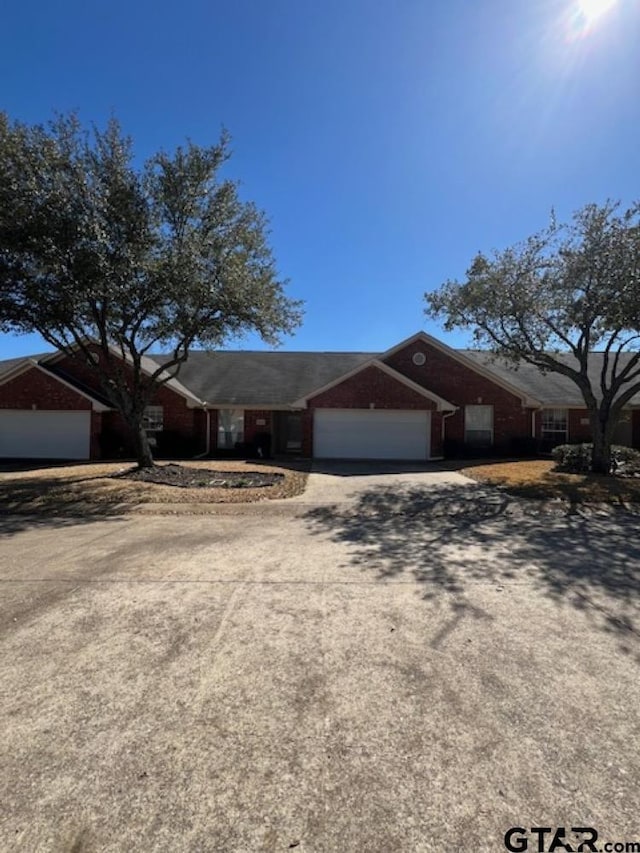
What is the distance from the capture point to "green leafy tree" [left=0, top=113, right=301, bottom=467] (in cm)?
1163

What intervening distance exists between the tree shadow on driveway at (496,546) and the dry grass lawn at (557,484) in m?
0.93

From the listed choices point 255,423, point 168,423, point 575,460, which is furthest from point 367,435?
point 168,423

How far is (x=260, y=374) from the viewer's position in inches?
1000

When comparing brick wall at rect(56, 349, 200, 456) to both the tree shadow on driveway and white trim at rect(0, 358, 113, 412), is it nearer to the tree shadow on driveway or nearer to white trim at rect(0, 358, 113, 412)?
white trim at rect(0, 358, 113, 412)

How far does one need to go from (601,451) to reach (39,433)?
862 inches

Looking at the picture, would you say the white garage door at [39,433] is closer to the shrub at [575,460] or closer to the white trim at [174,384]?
the white trim at [174,384]

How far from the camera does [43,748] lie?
2.77 meters

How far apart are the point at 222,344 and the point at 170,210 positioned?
445cm

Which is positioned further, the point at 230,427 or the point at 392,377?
the point at 230,427

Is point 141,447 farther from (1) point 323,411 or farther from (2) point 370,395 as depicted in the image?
(2) point 370,395

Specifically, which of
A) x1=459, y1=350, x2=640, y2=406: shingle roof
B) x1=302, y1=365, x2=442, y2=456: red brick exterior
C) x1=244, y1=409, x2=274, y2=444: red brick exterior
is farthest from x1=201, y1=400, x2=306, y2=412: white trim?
x1=459, y1=350, x2=640, y2=406: shingle roof

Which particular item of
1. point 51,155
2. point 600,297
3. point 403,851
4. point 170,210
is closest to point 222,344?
point 170,210

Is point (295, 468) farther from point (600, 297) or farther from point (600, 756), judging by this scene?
point (600, 756)

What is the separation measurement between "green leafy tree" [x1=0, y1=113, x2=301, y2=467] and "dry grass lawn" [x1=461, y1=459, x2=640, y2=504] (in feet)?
27.7
